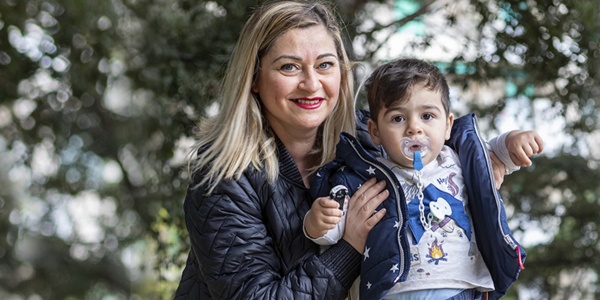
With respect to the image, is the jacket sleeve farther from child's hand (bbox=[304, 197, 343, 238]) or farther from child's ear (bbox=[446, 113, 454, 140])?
child's ear (bbox=[446, 113, 454, 140])

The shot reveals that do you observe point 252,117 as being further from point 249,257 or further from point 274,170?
point 249,257

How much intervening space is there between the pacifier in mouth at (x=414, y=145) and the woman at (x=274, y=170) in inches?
5.4

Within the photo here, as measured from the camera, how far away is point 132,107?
9.40 metres

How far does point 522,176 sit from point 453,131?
10.4 ft

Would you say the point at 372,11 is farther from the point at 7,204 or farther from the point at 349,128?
the point at 7,204

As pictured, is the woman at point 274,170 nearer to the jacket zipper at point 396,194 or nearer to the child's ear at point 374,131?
the jacket zipper at point 396,194

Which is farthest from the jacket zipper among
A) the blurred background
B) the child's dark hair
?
the blurred background

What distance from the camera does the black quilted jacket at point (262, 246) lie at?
9.48 feet

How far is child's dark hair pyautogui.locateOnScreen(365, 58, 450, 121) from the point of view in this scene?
9.41ft

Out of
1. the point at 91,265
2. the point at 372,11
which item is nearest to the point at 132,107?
the point at 91,265

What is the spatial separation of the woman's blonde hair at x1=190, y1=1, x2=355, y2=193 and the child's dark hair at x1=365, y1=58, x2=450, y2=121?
1.03 ft

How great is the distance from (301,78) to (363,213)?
0.51 metres

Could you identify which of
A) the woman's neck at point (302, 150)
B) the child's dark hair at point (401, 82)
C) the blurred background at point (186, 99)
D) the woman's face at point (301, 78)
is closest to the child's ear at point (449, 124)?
the child's dark hair at point (401, 82)

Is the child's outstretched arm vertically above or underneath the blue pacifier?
above
